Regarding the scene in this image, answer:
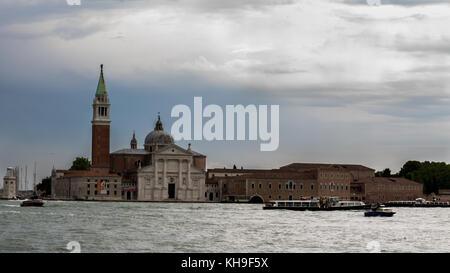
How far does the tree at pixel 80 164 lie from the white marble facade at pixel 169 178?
68.2 ft

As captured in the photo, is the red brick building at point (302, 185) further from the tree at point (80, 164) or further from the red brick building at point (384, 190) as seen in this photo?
the tree at point (80, 164)

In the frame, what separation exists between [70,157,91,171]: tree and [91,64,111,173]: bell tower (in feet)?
42.8

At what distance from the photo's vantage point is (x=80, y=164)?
120m

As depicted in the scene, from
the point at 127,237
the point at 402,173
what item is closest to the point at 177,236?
the point at 127,237

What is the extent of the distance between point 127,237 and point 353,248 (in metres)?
8.65

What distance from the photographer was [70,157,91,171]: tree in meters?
119

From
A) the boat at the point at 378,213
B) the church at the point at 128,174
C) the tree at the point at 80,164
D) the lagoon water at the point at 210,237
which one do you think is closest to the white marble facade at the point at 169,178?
the church at the point at 128,174

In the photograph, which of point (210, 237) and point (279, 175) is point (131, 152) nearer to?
point (279, 175)

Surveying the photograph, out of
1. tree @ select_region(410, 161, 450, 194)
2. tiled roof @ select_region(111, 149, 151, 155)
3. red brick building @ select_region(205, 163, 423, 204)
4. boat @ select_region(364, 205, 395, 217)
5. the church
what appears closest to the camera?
boat @ select_region(364, 205, 395, 217)

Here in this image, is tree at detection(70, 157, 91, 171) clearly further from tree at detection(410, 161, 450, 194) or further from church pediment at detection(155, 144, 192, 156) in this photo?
tree at detection(410, 161, 450, 194)

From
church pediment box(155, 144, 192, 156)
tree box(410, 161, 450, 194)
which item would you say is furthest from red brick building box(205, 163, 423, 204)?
church pediment box(155, 144, 192, 156)

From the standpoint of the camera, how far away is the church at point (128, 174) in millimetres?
99938

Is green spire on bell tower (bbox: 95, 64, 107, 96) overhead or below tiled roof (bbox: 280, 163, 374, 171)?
overhead
